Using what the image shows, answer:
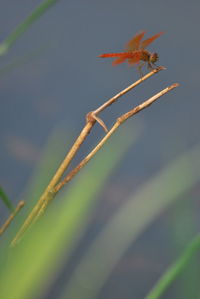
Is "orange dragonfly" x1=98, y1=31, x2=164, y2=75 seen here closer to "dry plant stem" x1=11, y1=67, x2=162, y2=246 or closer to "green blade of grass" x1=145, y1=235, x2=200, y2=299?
"dry plant stem" x1=11, y1=67, x2=162, y2=246

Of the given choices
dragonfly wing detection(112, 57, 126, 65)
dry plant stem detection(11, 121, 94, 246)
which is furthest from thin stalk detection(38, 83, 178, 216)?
dragonfly wing detection(112, 57, 126, 65)

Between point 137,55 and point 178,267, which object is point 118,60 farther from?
point 178,267

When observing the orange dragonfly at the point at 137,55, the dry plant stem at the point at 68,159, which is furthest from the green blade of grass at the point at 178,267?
the orange dragonfly at the point at 137,55

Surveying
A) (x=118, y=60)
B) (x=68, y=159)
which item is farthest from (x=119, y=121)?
(x=118, y=60)

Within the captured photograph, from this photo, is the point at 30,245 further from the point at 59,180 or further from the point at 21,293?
the point at 59,180

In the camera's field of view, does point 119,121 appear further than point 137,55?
No

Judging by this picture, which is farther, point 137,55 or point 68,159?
point 137,55

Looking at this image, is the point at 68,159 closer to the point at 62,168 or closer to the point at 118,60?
the point at 62,168

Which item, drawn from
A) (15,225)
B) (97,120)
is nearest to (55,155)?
(15,225)

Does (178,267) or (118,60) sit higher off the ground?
(118,60)

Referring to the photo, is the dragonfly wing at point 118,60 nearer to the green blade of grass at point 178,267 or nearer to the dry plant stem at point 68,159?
the dry plant stem at point 68,159

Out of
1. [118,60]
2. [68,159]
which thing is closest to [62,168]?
[68,159]
